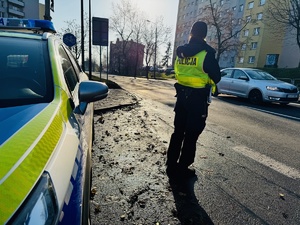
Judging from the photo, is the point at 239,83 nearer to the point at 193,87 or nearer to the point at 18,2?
the point at 193,87

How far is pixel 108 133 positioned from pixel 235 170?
293cm

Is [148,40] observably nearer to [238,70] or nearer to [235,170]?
[238,70]

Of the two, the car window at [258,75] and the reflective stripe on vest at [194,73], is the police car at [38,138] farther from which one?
the car window at [258,75]

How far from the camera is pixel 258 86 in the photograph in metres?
11.5

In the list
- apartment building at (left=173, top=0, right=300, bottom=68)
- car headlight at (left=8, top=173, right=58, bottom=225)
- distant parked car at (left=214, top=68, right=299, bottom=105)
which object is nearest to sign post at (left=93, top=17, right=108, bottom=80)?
distant parked car at (left=214, top=68, right=299, bottom=105)

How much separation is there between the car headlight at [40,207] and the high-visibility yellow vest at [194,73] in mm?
2702

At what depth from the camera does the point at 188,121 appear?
3484 mm

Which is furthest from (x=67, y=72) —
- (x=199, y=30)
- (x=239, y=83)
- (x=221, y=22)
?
(x=221, y=22)

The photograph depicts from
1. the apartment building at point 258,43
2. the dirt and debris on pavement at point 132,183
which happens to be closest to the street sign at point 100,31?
the dirt and debris on pavement at point 132,183

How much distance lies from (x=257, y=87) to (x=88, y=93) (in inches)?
430

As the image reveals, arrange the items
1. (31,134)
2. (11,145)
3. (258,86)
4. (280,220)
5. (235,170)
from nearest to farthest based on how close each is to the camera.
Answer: (11,145) < (31,134) < (280,220) < (235,170) < (258,86)

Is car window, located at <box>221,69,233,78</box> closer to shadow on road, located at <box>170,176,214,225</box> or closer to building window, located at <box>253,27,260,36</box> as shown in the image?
shadow on road, located at <box>170,176,214,225</box>

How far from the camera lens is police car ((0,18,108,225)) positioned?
894mm

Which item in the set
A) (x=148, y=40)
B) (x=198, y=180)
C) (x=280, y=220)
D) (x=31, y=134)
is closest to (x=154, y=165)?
(x=198, y=180)
